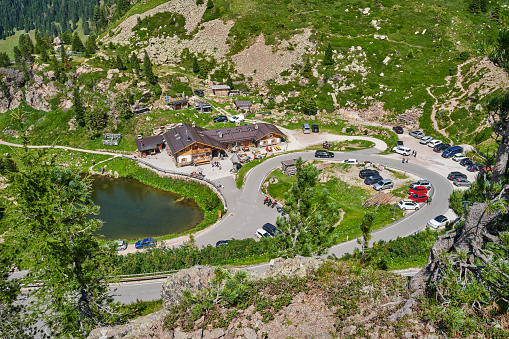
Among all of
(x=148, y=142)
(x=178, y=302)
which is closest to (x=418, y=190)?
(x=178, y=302)

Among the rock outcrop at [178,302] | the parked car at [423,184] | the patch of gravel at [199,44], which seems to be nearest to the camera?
the rock outcrop at [178,302]

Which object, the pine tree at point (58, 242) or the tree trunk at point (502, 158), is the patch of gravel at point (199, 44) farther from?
the tree trunk at point (502, 158)

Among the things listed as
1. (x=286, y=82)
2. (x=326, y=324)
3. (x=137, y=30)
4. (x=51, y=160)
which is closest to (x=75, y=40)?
(x=137, y=30)

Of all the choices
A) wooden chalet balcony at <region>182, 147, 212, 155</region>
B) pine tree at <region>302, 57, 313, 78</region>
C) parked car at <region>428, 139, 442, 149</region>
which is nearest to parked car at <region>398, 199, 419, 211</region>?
parked car at <region>428, 139, 442, 149</region>

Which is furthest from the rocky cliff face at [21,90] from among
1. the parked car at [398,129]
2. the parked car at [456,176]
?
the parked car at [456,176]

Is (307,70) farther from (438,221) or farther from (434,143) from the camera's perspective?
(438,221)

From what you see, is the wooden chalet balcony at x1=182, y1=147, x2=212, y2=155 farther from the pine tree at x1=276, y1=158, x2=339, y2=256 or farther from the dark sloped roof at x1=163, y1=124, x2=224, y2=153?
the pine tree at x1=276, y1=158, x2=339, y2=256

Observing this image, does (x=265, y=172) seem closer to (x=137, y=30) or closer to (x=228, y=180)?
(x=228, y=180)

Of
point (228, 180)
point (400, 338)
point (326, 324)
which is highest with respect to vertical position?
point (400, 338)
